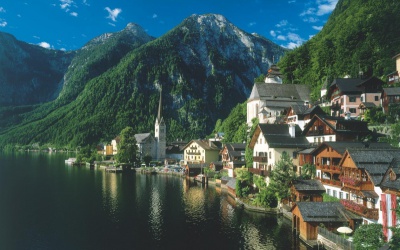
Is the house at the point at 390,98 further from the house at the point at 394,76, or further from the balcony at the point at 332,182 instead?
the balcony at the point at 332,182

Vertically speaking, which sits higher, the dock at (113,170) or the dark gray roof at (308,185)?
the dark gray roof at (308,185)

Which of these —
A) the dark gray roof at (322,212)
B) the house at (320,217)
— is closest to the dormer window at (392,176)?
the house at (320,217)

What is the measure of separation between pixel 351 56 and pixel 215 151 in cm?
5631

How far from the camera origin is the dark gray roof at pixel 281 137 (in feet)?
205

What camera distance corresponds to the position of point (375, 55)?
10150 centimetres

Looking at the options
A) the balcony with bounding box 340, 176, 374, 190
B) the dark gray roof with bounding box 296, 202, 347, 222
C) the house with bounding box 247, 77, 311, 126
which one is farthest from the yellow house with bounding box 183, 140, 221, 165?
the balcony with bounding box 340, 176, 374, 190

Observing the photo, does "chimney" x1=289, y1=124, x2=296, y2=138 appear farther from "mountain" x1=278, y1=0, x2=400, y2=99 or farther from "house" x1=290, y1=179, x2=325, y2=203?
"mountain" x1=278, y1=0, x2=400, y2=99

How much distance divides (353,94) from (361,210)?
4713cm

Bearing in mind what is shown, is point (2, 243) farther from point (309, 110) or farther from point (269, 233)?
point (309, 110)

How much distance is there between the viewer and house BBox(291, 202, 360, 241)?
40.3m

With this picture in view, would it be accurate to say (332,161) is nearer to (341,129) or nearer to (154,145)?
(341,129)

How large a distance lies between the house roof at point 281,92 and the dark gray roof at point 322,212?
65.3m

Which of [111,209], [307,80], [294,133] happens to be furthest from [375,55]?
[111,209]

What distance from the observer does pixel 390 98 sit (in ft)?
228
